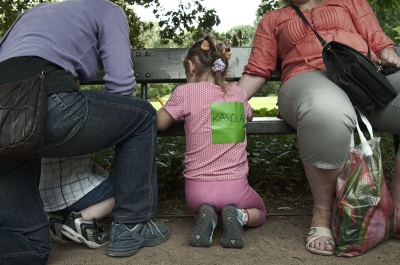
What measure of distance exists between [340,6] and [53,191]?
2147mm

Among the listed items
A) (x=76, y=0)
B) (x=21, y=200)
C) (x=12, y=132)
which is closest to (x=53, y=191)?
(x=21, y=200)

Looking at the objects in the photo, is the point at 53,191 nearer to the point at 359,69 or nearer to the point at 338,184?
the point at 338,184

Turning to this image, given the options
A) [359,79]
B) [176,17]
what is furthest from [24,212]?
[176,17]

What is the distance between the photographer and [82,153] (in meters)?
2.64

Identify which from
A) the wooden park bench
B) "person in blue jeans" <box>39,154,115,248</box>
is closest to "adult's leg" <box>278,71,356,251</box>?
the wooden park bench

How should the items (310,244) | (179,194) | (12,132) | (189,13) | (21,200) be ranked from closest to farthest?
(12,132) → (21,200) → (310,244) → (179,194) → (189,13)

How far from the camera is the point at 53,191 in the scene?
9.71 ft

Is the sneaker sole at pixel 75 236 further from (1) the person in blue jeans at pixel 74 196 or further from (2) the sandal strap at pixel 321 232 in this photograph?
(2) the sandal strap at pixel 321 232

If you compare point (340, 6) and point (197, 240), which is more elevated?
point (340, 6)

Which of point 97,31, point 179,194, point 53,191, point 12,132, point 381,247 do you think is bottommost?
point 179,194

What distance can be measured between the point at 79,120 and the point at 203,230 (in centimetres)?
87

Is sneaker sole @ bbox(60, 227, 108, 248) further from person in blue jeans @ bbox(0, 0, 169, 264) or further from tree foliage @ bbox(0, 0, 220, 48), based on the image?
tree foliage @ bbox(0, 0, 220, 48)

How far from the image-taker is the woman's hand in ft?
10.8

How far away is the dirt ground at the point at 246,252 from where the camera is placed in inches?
106
